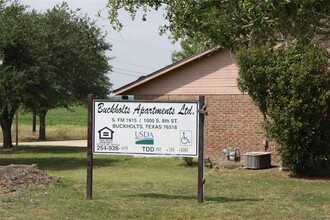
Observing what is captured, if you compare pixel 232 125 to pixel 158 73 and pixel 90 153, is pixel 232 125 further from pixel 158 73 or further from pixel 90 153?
pixel 90 153

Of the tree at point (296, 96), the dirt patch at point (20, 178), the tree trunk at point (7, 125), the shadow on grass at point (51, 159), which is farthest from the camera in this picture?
the tree trunk at point (7, 125)

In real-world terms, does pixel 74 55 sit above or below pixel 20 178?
above

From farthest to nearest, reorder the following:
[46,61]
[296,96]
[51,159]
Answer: [46,61] → [51,159] → [296,96]

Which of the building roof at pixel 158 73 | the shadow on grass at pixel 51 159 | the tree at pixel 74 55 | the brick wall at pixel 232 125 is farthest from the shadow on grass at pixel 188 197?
the tree at pixel 74 55

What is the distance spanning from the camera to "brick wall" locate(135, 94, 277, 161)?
2541 cm

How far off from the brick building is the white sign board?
40.5ft

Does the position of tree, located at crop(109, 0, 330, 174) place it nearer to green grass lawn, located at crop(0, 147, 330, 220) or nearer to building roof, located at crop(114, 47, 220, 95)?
green grass lawn, located at crop(0, 147, 330, 220)

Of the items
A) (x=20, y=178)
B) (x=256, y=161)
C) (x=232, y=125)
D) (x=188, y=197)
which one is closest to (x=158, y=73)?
(x=232, y=125)

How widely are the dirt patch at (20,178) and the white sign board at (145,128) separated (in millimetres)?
2237

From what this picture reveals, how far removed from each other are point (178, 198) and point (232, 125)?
12941mm

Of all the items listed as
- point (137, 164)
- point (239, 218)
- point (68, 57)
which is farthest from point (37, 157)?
point (239, 218)

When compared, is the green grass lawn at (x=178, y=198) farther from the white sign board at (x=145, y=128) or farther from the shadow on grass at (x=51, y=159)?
the shadow on grass at (x=51, y=159)

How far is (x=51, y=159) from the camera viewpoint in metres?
28.2

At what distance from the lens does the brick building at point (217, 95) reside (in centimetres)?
2555
